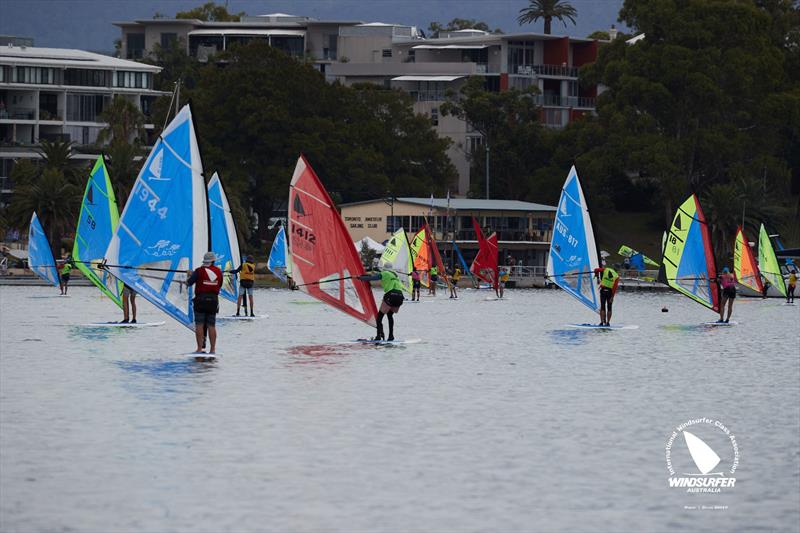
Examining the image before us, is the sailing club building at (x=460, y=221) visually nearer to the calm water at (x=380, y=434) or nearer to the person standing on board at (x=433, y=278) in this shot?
the person standing on board at (x=433, y=278)

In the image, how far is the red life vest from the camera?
25234 mm

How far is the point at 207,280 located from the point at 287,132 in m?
80.3

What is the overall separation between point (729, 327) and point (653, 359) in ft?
44.7

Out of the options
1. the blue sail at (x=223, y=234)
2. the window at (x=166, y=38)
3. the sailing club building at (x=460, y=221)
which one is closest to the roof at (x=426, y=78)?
the sailing club building at (x=460, y=221)

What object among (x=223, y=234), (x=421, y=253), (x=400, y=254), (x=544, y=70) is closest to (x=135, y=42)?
(x=544, y=70)

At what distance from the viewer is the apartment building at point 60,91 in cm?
12294

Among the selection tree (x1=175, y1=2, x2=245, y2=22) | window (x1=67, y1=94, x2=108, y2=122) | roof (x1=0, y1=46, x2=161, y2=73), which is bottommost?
window (x1=67, y1=94, x2=108, y2=122)

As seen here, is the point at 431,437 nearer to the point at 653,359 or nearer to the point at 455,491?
the point at 455,491

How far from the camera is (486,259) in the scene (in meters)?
78.2

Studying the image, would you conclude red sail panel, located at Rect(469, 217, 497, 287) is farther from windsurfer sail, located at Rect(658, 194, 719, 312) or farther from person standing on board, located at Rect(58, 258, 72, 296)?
windsurfer sail, located at Rect(658, 194, 719, 312)

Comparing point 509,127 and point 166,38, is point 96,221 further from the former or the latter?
point 166,38

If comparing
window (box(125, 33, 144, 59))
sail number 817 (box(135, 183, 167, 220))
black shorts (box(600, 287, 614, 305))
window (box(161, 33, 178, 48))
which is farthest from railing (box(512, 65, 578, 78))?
sail number 817 (box(135, 183, 167, 220))

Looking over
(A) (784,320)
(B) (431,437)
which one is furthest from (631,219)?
(B) (431,437)

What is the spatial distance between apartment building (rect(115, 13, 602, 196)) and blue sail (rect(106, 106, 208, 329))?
9177 centimetres
